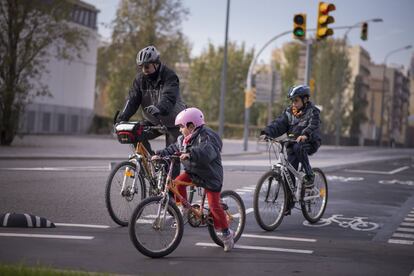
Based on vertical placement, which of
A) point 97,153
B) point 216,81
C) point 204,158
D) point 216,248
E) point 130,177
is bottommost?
point 216,248

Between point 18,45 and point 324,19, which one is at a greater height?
point 324,19

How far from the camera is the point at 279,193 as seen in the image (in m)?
9.27

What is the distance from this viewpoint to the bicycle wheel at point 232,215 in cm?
750

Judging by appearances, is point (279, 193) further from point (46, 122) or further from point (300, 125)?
point (46, 122)

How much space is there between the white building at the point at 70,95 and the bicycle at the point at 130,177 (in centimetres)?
3582

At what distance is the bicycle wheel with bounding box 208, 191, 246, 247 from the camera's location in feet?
24.6

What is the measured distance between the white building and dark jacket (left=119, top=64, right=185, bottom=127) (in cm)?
3531

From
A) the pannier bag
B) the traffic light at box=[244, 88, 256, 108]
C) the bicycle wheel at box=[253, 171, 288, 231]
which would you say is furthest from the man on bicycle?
the traffic light at box=[244, 88, 256, 108]

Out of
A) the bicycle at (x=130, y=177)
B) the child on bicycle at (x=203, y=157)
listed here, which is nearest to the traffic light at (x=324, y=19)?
the bicycle at (x=130, y=177)

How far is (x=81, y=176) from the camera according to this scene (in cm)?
1584

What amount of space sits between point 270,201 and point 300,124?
1143 mm

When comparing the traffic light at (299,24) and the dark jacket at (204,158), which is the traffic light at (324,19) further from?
the dark jacket at (204,158)

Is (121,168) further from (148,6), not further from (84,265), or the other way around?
(148,6)

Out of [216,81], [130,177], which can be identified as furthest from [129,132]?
[216,81]
